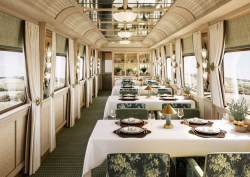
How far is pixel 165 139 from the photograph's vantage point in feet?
8.01

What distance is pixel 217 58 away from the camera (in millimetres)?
3979

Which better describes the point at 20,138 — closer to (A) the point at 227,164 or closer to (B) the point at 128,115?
(B) the point at 128,115

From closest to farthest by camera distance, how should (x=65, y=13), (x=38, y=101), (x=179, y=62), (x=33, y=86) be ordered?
(x=33, y=86)
(x=38, y=101)
(x=65, y=13)
(x=179, y=62)

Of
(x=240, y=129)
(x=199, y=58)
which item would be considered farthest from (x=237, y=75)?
(x=240, y=129)

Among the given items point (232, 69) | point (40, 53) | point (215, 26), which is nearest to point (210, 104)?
point (232, 69)

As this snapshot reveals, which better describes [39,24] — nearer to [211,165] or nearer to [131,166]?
[131,166]

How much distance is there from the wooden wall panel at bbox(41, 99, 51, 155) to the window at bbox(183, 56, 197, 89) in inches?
170

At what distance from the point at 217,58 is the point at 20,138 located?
395cm

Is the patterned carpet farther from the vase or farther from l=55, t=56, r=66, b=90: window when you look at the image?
l=55, t=56, r=66, b=90: window

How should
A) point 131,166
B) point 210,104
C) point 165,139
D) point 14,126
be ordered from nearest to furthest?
point 131,166, point 165,139, point 14,126, point 210,104

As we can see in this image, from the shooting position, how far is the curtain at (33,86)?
333 centimetres

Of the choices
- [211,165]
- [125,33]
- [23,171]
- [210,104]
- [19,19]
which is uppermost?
[125,33]

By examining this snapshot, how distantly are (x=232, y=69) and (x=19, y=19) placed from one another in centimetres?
406

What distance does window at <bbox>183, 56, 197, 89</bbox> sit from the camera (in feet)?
20.4
